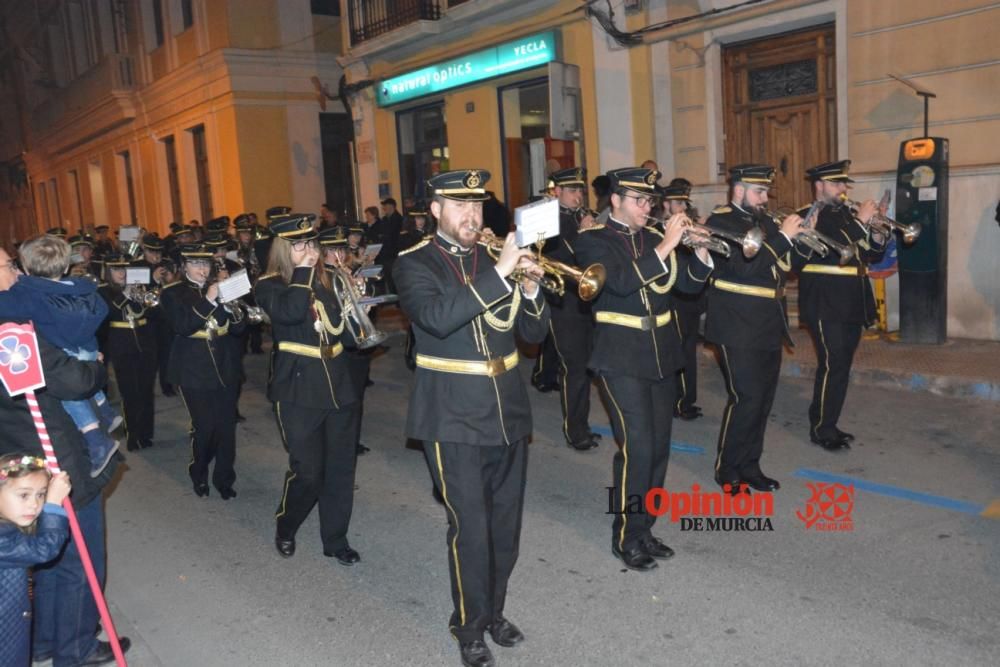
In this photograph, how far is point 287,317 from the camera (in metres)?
5.25

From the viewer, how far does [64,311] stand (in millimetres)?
4098

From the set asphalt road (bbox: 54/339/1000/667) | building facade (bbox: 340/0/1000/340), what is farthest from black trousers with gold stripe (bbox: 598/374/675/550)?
building facade (bbox: 340/0/1000/340)

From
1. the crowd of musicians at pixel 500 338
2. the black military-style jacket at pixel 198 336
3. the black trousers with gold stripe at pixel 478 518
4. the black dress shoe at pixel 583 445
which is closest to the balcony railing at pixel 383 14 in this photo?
the crowd of musicians at pixel 500 338

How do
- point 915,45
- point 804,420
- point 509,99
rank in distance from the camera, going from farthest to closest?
point 509,99 → point 915,45 → point 804,420

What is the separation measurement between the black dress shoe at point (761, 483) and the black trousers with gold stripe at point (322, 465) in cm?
273

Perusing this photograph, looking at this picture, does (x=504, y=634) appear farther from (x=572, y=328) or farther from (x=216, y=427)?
(x=572, y=328)

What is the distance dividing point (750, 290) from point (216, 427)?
4090 millimetres

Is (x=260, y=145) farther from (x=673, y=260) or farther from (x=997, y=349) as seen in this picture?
(x=673, y=260)

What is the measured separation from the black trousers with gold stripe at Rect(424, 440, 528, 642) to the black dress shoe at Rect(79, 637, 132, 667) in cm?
174

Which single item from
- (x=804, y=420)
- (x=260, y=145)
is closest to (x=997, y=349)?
(x=804, y=420)

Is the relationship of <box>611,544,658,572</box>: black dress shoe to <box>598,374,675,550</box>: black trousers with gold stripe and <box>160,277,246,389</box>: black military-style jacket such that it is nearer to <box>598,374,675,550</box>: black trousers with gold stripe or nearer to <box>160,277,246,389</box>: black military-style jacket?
<box>598,374,675,550</box>: black trousers with gold stripe

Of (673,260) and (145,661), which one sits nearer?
(145,661)

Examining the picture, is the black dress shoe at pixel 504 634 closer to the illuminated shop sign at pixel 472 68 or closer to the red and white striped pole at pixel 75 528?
the red and white striped pole at pixel 75 528

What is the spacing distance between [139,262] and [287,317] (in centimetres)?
549
